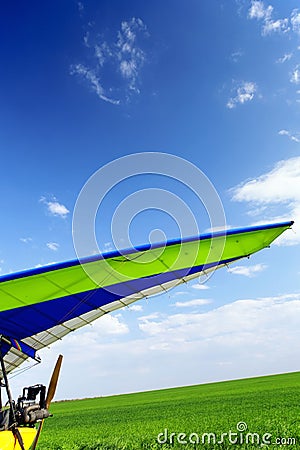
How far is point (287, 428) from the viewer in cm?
1118

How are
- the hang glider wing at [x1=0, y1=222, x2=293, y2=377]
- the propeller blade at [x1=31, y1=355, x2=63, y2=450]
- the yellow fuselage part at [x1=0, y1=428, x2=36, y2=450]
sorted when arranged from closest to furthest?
the yellow fuselage part at [x1=0, y1=428, x2=36, y2=450] → the hang glider wing at [x1=0, y1=222, x2=293, y2=377] → the propeller blade at [x1=31, y1=355, x2=63, y2=450]

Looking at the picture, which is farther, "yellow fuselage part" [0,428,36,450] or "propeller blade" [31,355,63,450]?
"propeller blade" [31,355,63,450]

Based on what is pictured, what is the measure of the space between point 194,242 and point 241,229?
723 millimetres

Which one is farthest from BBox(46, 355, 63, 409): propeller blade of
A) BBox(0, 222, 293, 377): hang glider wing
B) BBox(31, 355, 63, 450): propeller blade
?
BBox(0, 222, 293, 377): hang glider wing

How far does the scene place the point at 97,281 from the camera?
223 inches

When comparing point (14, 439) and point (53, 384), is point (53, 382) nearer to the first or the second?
point (53, 384)

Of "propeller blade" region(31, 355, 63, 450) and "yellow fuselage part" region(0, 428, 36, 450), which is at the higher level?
"propeller blade" region(31, 355, 63, 450)

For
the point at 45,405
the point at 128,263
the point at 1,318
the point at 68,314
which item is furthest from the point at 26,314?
the point at 128,263

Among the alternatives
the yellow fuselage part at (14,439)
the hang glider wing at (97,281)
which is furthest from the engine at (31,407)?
the hang glider wing at (97,281)

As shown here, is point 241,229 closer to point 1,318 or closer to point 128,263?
point 128,263

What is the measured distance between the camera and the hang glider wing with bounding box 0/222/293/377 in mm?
5090

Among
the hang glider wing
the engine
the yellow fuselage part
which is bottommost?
the yellow fuselage part

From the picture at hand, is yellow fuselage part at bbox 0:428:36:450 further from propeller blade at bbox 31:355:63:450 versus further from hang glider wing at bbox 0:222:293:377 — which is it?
hang glider wing at bbox 0:222:293:377

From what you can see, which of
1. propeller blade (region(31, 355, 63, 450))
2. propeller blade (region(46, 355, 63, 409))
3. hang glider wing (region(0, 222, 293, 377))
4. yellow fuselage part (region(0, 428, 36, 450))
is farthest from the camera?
propeller blade (region(46, 355, 63, 409))
